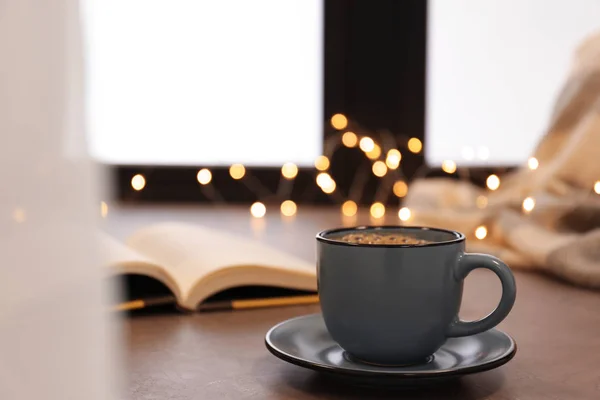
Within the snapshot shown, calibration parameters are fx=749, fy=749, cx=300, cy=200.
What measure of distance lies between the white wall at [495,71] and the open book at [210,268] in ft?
2.87

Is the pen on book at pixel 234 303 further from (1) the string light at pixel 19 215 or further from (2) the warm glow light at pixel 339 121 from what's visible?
(2) the warm glow light at pixel 339 121

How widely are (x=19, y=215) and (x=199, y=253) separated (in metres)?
0.55

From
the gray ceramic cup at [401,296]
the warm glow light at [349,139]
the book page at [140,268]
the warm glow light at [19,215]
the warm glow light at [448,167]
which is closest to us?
the warm glow light at [19,215]

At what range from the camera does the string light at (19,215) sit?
249 millimetres

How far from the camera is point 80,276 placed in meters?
0.26

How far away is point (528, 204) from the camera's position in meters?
1.04

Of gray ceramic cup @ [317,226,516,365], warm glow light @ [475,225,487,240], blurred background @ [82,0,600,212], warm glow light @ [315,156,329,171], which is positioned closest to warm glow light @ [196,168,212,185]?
blurred background @ [82,0,600,212]

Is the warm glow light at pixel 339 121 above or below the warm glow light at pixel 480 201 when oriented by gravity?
above

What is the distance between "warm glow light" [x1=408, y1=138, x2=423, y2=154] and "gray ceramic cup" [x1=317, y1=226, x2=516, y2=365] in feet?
3.55

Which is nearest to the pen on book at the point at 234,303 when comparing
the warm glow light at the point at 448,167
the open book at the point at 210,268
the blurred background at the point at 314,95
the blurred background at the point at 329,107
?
the open book at the point at 210,268

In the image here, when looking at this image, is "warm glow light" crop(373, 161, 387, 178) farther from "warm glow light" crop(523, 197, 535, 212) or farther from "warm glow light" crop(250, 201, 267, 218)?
"warm glow light" crop(523, 197, 535, 212)

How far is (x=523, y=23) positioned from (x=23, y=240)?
144cm

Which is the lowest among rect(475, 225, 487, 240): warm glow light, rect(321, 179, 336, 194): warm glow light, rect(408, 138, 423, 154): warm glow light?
rect(475, 225, 487, 240): warm glow light

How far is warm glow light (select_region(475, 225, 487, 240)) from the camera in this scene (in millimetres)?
1082
